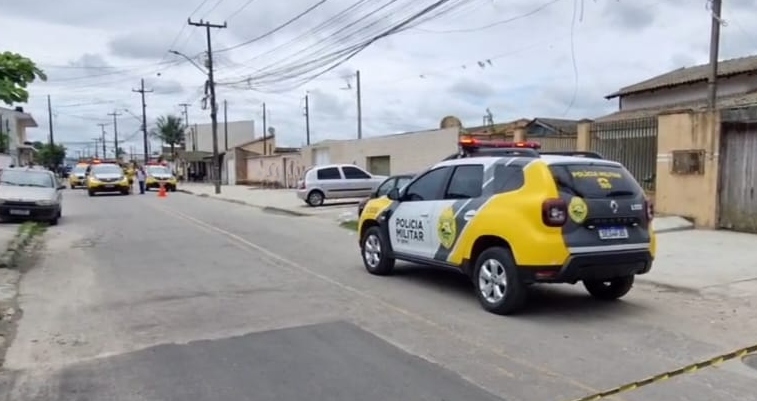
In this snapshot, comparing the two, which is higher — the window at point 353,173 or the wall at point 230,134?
the wall at point 230,134

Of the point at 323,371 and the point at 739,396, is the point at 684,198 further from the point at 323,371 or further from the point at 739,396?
the point at 323,371

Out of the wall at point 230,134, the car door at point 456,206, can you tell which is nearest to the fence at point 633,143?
the car door at point 456,206

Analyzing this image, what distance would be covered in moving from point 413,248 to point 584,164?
263cm

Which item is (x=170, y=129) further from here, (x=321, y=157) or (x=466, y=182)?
(x=466, y=182)

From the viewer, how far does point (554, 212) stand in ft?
21.0

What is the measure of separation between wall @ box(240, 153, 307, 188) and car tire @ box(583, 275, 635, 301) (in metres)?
32.1

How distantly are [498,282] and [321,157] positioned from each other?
1255 inches

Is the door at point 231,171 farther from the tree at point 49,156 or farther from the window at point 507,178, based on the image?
the tree at point 49,156

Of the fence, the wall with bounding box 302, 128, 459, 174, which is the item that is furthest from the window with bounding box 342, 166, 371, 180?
the fence

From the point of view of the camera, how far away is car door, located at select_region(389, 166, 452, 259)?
26.5ft

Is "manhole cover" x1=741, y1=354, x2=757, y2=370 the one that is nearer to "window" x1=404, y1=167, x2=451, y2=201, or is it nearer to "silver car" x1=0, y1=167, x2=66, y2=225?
"window" x1=404, y1=167, x2=451, y2=201

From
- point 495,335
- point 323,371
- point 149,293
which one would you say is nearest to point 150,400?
point 323,371

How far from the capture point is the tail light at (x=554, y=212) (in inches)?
251

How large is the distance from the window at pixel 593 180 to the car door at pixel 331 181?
738 inches
